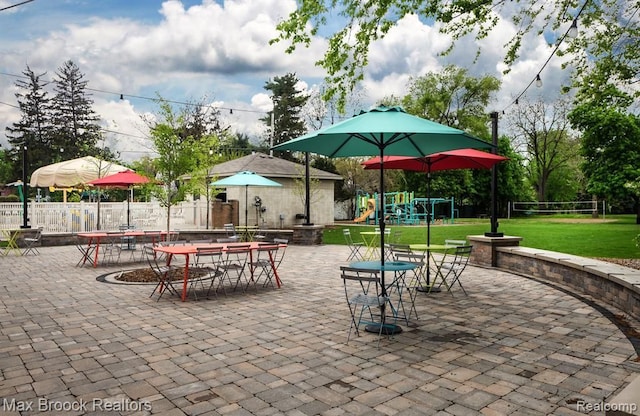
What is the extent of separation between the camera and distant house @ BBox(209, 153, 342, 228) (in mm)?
22297

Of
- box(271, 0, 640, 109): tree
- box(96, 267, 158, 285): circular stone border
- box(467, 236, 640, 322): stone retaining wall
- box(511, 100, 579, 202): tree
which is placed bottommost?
box(96, 267, 158, 285): circular stone border

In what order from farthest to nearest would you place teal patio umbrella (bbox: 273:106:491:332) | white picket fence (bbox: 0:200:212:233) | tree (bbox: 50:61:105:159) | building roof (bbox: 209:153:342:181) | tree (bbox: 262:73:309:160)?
tree (bbox: 50:61:105:159) < tree (bbox: 262:73:309:160) < building roof (bbox: 209:153:342:181) < white picket fence (bbox: 0:200:212:233) < teal patio umbrella (bbox: 273:106:491:332)

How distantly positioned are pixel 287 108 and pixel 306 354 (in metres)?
41.0

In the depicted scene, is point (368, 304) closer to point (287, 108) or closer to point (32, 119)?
point (287, 108)

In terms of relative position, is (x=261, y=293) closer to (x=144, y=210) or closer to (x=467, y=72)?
(x=144, y=210)

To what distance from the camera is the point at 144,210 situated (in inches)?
739

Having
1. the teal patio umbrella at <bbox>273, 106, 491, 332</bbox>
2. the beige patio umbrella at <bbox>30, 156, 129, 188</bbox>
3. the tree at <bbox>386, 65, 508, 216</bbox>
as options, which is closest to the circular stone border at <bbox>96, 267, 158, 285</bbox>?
the teal patio umbrella at <bbox>273, 106, 491, 332</bbox>

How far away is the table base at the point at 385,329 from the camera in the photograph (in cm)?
544

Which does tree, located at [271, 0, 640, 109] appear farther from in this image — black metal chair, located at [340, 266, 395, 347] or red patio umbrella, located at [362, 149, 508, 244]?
black metal chair, located at [340, 266, 395, 347]

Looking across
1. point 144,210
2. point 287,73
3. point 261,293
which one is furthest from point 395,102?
point 261,293

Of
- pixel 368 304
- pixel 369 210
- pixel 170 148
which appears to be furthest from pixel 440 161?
pixel 369 210

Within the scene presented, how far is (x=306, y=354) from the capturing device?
4664 mm

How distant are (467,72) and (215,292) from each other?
1358 inches

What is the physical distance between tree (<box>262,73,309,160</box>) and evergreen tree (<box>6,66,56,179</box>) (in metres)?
22.6
